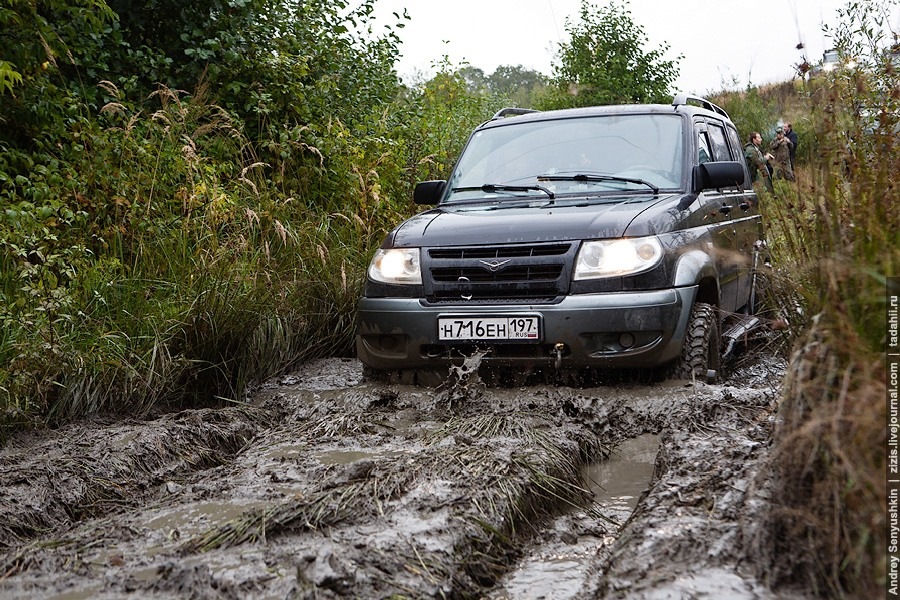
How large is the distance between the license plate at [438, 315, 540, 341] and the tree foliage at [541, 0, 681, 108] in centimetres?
1659

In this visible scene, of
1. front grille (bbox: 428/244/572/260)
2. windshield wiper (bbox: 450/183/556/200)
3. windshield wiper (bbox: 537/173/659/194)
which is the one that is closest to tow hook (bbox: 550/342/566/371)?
Result: front grille (bbox: 428/244/572/260)

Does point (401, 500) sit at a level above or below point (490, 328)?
below

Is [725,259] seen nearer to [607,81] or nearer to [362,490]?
[362,490]

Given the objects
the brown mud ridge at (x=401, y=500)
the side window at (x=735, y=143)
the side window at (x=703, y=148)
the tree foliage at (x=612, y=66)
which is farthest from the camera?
the tree foliage at (x=612, y=66)

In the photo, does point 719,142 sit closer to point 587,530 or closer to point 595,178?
point 595,178

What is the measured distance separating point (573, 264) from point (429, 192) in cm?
182

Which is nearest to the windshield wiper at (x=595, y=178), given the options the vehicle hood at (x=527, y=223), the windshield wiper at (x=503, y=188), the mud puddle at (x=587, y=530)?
the windshield wiper at (x=503, y=188)

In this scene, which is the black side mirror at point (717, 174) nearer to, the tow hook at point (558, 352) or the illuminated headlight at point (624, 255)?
the illuminated headlight at point (624, 255)

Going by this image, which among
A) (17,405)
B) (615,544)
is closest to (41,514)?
(17,405)

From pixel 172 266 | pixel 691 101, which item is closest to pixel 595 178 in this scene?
pixel 691 101

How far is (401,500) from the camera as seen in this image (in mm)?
3566

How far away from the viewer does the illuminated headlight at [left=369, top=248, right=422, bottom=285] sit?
226 inches

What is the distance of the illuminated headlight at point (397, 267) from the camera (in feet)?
18.9

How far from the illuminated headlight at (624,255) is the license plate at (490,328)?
43 centimetres
